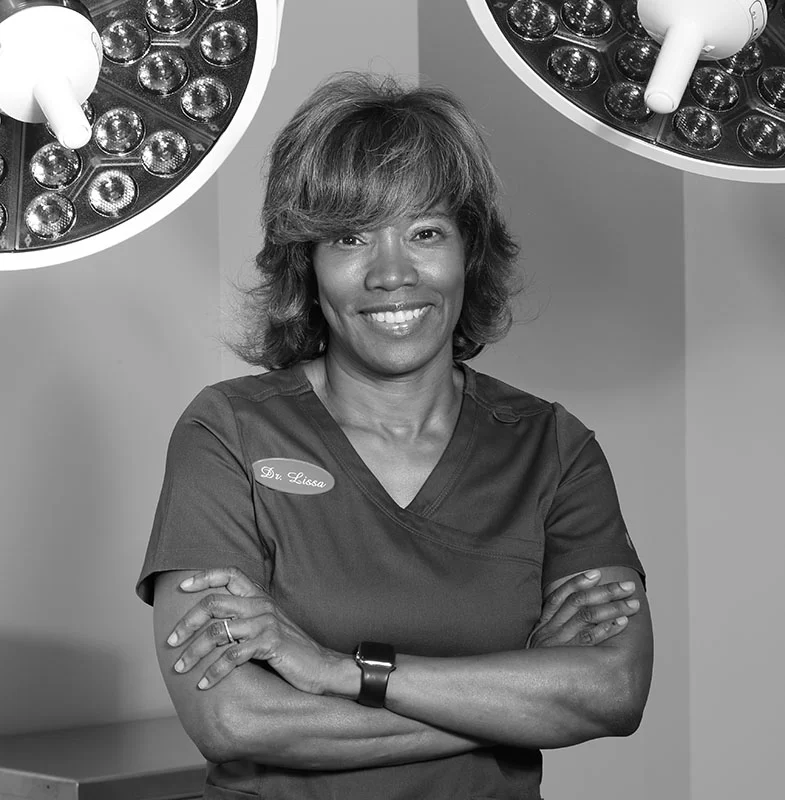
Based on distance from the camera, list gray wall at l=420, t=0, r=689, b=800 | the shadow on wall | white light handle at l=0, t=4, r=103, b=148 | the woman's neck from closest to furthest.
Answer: white light handle at l=0, t=4, r=103, b=148 → the woman's neck → the shadow on wall → gray wall at l=420, t=0, r=689, b=800

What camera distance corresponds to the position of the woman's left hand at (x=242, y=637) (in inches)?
55.6

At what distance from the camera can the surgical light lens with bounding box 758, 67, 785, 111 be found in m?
1.28

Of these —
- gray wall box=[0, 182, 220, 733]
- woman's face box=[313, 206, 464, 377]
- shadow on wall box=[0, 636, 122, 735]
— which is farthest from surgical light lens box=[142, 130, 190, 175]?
shadow on wall box=[0, 636, 122, 735]

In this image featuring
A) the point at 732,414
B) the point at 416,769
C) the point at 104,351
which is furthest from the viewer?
the point at 732,414

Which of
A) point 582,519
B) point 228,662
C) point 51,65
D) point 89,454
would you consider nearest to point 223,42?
point 51,65

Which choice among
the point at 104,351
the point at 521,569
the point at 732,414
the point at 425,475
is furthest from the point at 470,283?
the point at 732,414

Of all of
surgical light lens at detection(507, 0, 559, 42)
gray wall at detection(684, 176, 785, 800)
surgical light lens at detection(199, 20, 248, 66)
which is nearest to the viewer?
surgical light lens at detection(199, 20, 248, 66)

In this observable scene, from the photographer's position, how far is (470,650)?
1.53 m

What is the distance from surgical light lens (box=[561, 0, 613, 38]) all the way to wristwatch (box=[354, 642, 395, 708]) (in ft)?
2.21

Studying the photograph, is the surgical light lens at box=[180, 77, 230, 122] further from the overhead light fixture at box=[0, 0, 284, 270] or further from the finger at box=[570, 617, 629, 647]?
the finger at box=[570, 617, 629, 647]

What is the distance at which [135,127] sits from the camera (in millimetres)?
1229

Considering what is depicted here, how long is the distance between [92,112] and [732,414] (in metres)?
A: 1.94

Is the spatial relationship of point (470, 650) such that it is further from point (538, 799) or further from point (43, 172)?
point (43, 172)

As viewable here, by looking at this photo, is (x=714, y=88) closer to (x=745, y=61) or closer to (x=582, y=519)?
(x=745, y=61)
